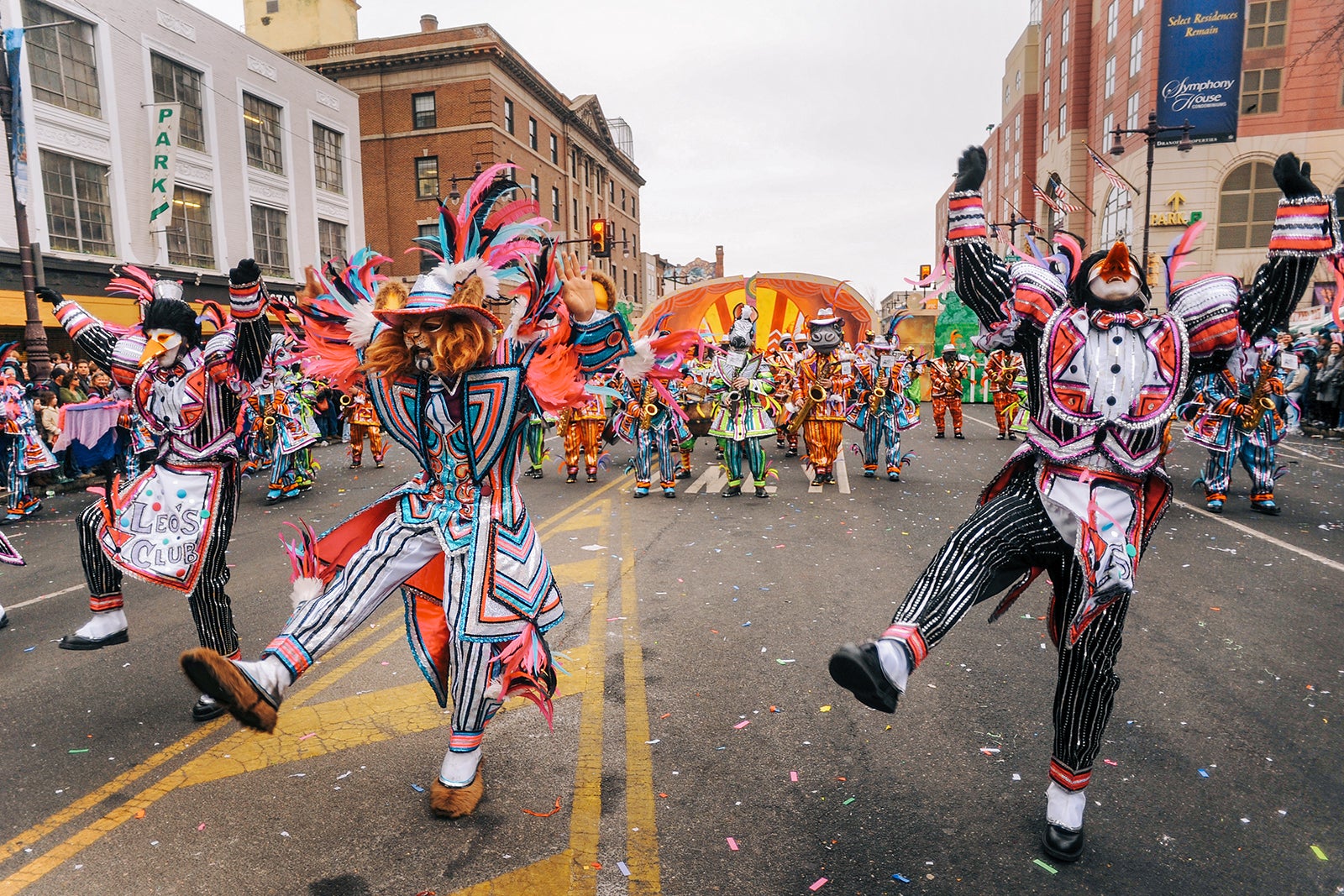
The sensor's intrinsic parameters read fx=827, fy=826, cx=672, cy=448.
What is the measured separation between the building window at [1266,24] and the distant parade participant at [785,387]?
107 ft

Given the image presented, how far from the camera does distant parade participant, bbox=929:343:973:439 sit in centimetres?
1764

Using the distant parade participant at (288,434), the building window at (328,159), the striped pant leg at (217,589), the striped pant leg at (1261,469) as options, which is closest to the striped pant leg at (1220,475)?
the striped pant leg at (1261,469)

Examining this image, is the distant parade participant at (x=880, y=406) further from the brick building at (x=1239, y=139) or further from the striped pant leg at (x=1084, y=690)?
the brick building at (x=1239, y=139)

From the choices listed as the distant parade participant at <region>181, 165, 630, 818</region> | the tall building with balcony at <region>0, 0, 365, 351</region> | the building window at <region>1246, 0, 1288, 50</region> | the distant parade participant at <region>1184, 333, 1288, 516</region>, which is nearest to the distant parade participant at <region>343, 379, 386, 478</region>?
the tall building with balcony at <region>0, 0, 365, 351</region>

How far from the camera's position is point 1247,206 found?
34594 mm

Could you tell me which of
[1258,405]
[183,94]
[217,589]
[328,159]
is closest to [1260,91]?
[1258,405]

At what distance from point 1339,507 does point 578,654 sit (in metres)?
9.25

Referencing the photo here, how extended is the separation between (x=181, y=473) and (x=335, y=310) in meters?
1.59

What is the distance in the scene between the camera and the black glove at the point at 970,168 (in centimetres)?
301

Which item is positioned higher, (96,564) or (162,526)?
(162,526)

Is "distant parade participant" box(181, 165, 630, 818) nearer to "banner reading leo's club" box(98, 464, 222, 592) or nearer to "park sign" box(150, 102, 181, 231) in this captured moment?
"banner reading leo's club" box(98, 464, 222, 592)

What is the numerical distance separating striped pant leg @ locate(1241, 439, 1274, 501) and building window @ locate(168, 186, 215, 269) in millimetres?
23278

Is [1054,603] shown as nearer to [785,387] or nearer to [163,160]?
[785,387]

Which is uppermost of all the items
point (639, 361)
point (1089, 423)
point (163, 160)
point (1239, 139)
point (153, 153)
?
point (1239, 139)
